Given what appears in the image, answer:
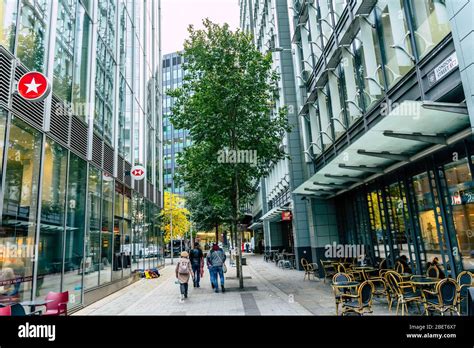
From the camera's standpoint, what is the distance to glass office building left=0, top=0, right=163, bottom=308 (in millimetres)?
7473

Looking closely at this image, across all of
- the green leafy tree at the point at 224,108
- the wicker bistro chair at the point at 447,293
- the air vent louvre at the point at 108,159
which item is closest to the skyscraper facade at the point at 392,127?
the wicker bistro chair at the point at 447,293

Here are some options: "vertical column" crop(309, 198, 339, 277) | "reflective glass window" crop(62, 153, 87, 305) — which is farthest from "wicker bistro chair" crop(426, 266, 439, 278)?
"reflective glass window" crop(62, 153, 87, 305)

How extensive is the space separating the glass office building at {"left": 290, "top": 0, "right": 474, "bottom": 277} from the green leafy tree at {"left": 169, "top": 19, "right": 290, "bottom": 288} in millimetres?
2974

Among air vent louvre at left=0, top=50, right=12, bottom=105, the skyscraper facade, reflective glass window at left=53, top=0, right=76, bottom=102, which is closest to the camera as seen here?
the skyscraper facade

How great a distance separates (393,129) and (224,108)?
7494 millimetres

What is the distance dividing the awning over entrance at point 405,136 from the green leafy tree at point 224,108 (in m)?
3.78

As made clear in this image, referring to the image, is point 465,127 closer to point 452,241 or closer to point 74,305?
point 452,241

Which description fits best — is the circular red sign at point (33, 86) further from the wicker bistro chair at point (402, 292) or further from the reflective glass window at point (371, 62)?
the wicker bistro chair at point (402, 292)

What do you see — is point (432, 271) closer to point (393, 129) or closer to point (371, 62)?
A: point (393, 129)

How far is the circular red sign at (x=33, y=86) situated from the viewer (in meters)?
7.54

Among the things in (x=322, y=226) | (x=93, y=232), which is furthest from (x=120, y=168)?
(x=322, y=226)

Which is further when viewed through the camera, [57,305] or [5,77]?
[5,77]

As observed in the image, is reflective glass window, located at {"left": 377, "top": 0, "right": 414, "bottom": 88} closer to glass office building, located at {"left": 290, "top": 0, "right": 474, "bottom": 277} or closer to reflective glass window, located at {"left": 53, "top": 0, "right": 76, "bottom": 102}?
glass office building, located at {"left": 290, "top": 0, "right": 474, "bottom": 277}

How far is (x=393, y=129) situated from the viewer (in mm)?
7391
